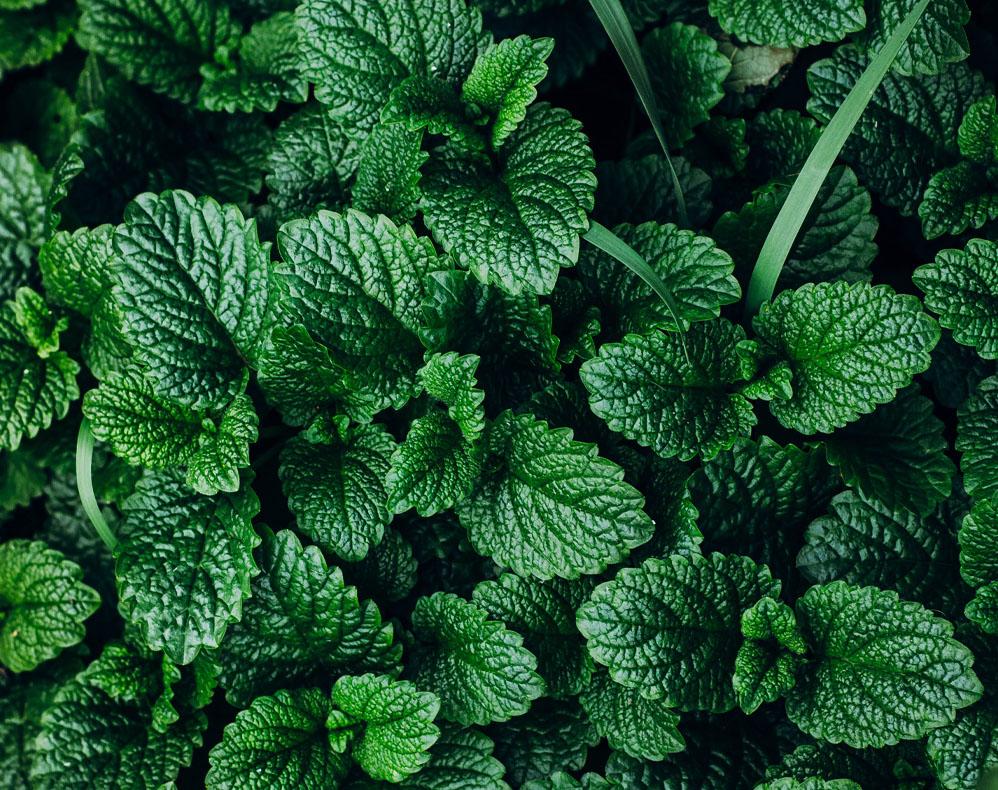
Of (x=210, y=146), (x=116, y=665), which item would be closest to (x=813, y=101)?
(x=210, y=146)

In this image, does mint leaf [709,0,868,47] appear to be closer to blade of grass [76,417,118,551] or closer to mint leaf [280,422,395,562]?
mint leaf [280,422,395,562]

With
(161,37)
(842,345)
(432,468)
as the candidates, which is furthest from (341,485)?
(161,37)

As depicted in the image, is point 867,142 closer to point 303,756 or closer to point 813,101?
point 813,101

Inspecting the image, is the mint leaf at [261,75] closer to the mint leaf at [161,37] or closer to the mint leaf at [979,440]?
the mint leaf at [161,37]

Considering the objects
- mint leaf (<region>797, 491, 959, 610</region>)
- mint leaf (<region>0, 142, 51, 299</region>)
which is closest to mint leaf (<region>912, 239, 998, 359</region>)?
mint leaf (<region>797, 491, 959, 610</region>)

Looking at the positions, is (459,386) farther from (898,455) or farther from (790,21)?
(790,21)
